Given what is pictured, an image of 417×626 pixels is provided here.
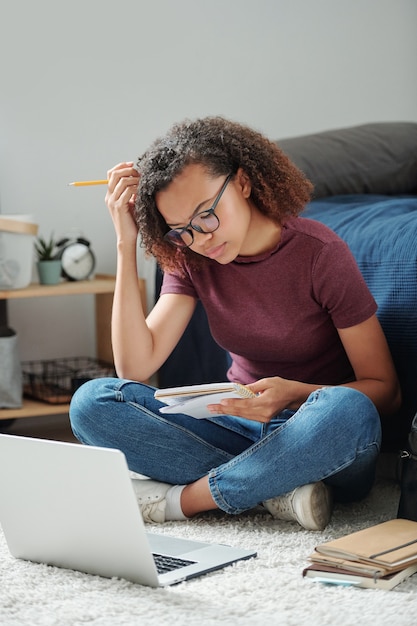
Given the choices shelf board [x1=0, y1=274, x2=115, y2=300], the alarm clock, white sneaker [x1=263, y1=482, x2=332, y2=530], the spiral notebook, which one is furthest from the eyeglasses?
the alarm clock

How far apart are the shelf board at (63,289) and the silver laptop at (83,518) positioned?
1.12m

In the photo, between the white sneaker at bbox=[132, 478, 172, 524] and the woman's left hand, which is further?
the white sneaker at bbox=[132, 478, 172, 524]

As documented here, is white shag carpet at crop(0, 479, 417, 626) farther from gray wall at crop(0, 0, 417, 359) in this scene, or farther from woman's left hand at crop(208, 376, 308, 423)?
gray wall at crop(0, 0, 417, 359)

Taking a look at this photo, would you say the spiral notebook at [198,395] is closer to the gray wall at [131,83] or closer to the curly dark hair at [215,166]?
the curly dark hair at [215,166]

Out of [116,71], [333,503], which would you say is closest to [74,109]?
[116,71]

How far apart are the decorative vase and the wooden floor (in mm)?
437

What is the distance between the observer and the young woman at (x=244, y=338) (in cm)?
168

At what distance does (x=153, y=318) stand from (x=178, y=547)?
0.52 meters

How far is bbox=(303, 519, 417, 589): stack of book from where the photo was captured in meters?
1.39

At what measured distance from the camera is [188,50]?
3227 millimetres

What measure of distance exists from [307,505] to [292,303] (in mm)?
372

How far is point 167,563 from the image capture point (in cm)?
151

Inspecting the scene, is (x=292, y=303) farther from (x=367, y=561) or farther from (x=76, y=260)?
(x=76, y=260)

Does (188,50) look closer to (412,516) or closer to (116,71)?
(116,71)
